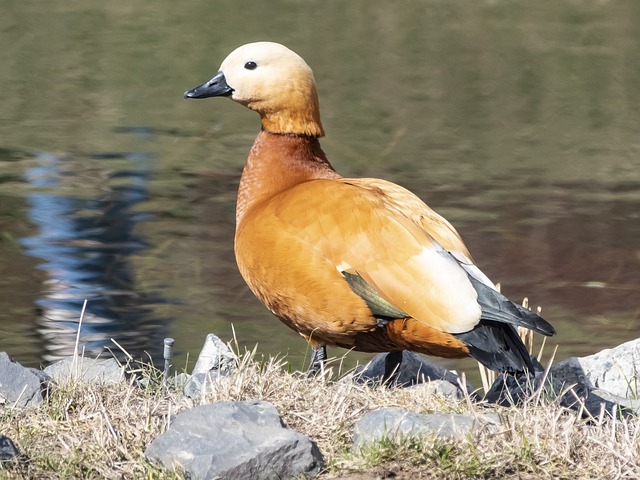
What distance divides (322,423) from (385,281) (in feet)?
2.51

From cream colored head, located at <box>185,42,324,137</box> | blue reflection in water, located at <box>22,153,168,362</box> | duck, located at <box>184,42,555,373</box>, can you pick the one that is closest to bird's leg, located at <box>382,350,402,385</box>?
duck, located at <box>184,42,555,373</box>

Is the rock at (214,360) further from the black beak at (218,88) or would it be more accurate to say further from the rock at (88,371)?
the black beak at (218,88)

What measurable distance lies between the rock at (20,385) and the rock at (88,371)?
0.08m

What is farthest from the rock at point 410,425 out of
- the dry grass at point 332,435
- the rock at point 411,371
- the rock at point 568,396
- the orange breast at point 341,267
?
the rock at point 411,371

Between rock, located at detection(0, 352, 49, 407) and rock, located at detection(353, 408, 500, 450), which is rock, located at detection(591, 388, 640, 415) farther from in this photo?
rock, located at detection(0, 352, 49, 407)

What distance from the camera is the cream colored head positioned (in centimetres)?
543

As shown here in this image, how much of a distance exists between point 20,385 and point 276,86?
1.74 m

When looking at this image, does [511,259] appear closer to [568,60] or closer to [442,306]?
[442,306]

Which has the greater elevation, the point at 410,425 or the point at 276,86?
the point at 276,86

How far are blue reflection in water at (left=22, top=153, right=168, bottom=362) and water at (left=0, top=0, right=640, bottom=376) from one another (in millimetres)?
19

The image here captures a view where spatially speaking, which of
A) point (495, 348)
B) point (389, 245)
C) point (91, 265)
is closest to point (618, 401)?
point (495, 348)

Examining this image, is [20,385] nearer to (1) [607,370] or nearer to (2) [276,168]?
(2) [276,168]

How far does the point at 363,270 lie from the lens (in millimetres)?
4812

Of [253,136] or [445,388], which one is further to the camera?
[253,136]
